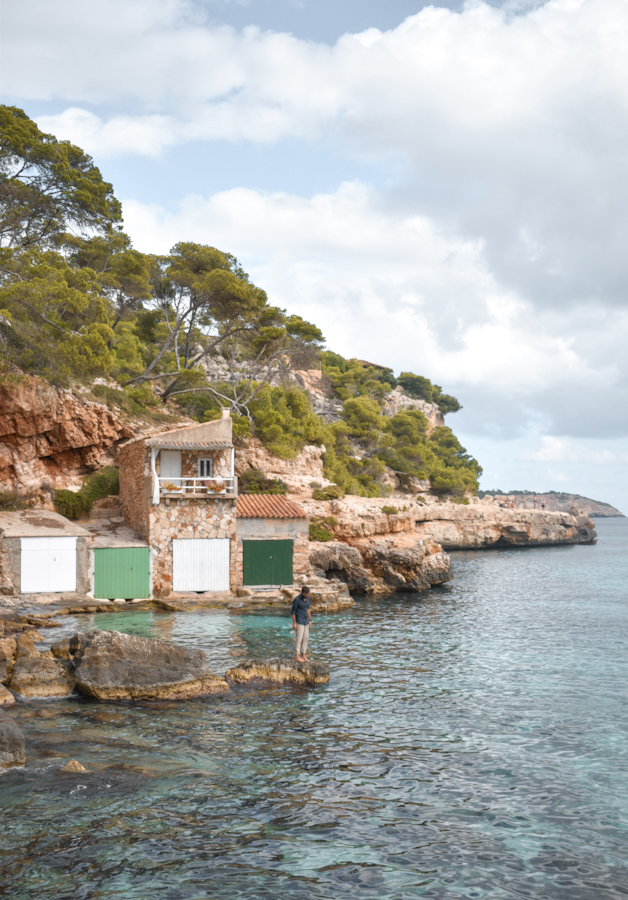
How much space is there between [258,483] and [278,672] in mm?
31672

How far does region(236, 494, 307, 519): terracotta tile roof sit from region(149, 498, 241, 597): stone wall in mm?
1137

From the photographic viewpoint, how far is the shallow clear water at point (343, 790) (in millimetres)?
8828

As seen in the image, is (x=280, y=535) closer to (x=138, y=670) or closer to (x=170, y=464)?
(x=170, y=464)

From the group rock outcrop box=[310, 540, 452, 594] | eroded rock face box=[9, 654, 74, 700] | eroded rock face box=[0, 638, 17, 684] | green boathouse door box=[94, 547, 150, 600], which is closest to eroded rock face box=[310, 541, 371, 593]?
rock outcrop box=[310, 540, 452, 594]

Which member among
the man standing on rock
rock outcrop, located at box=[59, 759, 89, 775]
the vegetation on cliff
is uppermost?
the vegetation on cliff

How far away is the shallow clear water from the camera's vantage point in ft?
29.0

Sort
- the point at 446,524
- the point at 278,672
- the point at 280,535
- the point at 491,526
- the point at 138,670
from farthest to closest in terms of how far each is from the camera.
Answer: the point at 491,526
the point at 446,524
the point at 280,535
the point at 278,672
the point at 138,670

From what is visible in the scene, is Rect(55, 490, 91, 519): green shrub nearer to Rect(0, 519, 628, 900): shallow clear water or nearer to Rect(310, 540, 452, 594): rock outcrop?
Rect(310, 540, 452, 594): rock outcrop

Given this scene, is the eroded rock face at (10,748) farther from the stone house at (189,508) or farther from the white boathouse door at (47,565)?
the stone house at (189,508)

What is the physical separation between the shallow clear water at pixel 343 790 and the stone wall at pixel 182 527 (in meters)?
12.6

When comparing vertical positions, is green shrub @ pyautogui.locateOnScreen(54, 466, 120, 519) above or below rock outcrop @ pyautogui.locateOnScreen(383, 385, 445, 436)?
below

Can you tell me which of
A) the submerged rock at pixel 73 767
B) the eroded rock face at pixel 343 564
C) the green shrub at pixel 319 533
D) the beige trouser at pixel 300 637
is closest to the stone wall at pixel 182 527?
the eroded rock face at pixel 343 564

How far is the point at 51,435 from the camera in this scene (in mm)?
41500

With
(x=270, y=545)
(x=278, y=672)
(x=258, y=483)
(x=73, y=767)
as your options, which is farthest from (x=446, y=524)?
(x=73, y=767)
